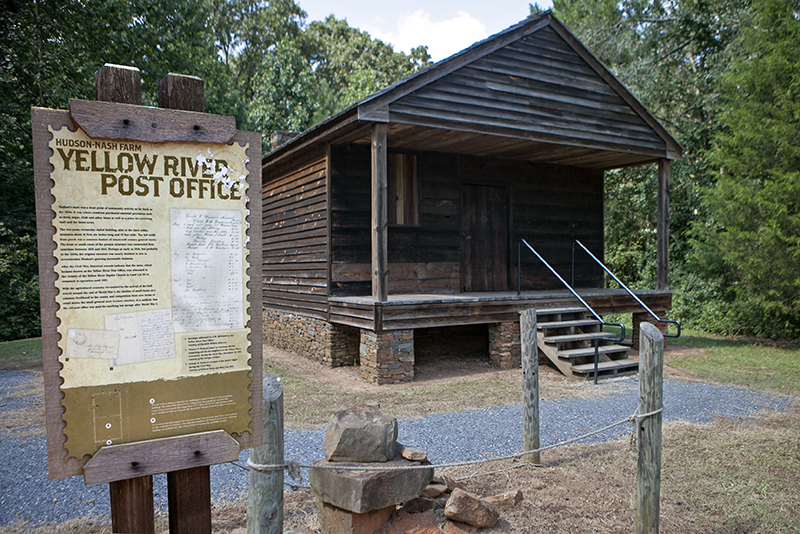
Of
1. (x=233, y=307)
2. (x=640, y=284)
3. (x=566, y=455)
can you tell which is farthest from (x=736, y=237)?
(x=233, y=307)

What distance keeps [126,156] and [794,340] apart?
1567 centimetres

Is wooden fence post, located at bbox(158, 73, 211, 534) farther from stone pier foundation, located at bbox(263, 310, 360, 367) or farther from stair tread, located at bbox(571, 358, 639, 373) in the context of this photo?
stone pier foundation, located at bbox(263, 310, 360, 367)

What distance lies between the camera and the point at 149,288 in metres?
2.02

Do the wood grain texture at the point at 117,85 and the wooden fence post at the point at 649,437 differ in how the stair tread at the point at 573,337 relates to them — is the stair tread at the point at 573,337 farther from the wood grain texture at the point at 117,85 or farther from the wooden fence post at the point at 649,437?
the wood grain texture at the point at 117,85

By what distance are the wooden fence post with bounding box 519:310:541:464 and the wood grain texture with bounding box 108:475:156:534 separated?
334 cm

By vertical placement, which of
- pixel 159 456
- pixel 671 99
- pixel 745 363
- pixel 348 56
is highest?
pixel 348 56

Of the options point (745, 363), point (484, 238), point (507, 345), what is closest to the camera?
point (507, 345)

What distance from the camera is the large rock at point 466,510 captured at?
3275mm

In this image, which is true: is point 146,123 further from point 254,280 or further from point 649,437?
point 649,437

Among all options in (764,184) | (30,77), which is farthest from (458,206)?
(30,77)

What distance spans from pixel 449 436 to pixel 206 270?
162 inches

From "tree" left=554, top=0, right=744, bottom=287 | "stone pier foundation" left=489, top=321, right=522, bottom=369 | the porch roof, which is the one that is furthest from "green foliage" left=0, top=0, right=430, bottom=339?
"tree" left=554, top=0, right=744, bottom=287

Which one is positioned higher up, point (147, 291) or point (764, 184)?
point (764, 184)

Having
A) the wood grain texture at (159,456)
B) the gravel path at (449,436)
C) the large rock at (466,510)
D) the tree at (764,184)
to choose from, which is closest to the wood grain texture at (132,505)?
the wood grain texture at (159,456)
